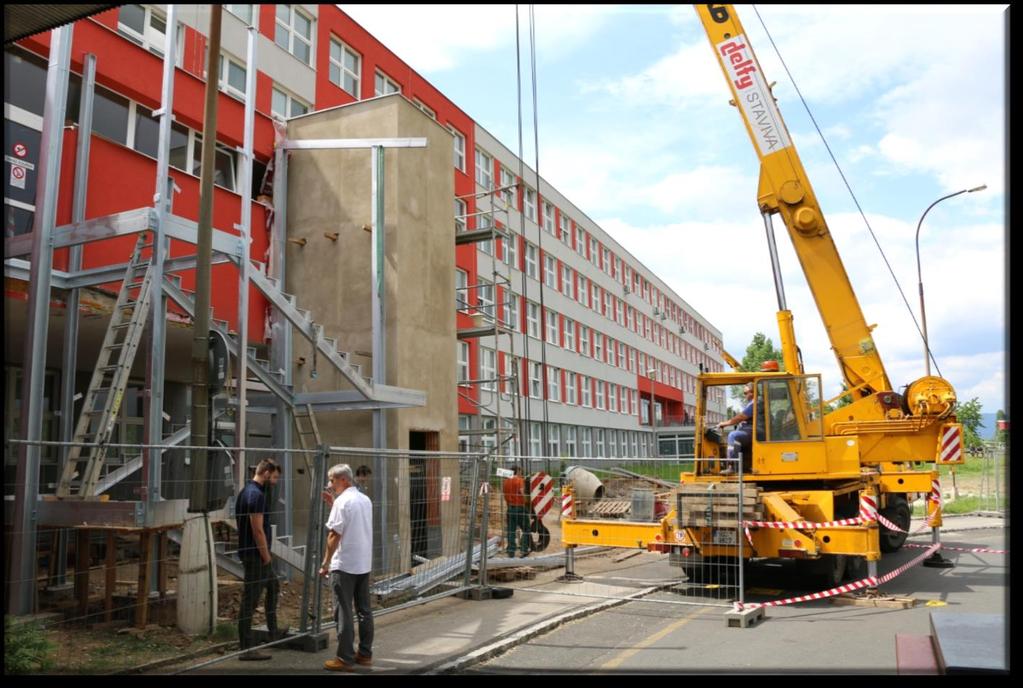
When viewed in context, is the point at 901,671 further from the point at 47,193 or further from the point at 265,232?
the point at 265,232

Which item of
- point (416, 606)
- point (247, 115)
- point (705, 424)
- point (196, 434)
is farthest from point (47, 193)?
point (705, 424)

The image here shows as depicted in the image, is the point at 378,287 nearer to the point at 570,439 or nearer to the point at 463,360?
the point at 463,360

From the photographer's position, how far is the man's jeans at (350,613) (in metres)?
6.82

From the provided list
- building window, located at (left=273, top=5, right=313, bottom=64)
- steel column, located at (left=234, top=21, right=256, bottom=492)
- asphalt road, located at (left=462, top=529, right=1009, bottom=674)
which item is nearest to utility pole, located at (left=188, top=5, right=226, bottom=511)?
asphalt road, located at (left=462, top=529, right=1009, bottom=674)

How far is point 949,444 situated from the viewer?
13953 millimetres

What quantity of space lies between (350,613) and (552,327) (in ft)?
116

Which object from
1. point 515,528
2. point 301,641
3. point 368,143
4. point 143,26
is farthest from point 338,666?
point 143,26

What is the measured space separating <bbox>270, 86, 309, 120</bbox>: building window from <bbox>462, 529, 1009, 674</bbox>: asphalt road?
45.8ft

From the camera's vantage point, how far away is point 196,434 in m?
7.40

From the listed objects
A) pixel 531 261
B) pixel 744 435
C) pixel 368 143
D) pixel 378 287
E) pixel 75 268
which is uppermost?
pixel 531 261

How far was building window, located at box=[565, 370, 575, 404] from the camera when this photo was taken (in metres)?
42.4

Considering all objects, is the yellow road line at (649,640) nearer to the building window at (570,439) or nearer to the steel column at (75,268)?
the steel column at (75,268)

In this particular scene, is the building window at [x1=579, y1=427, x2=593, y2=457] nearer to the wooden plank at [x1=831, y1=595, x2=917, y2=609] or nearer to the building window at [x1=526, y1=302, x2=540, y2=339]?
the building window at [x1=526, y1=302, x2=540, y2=339]
